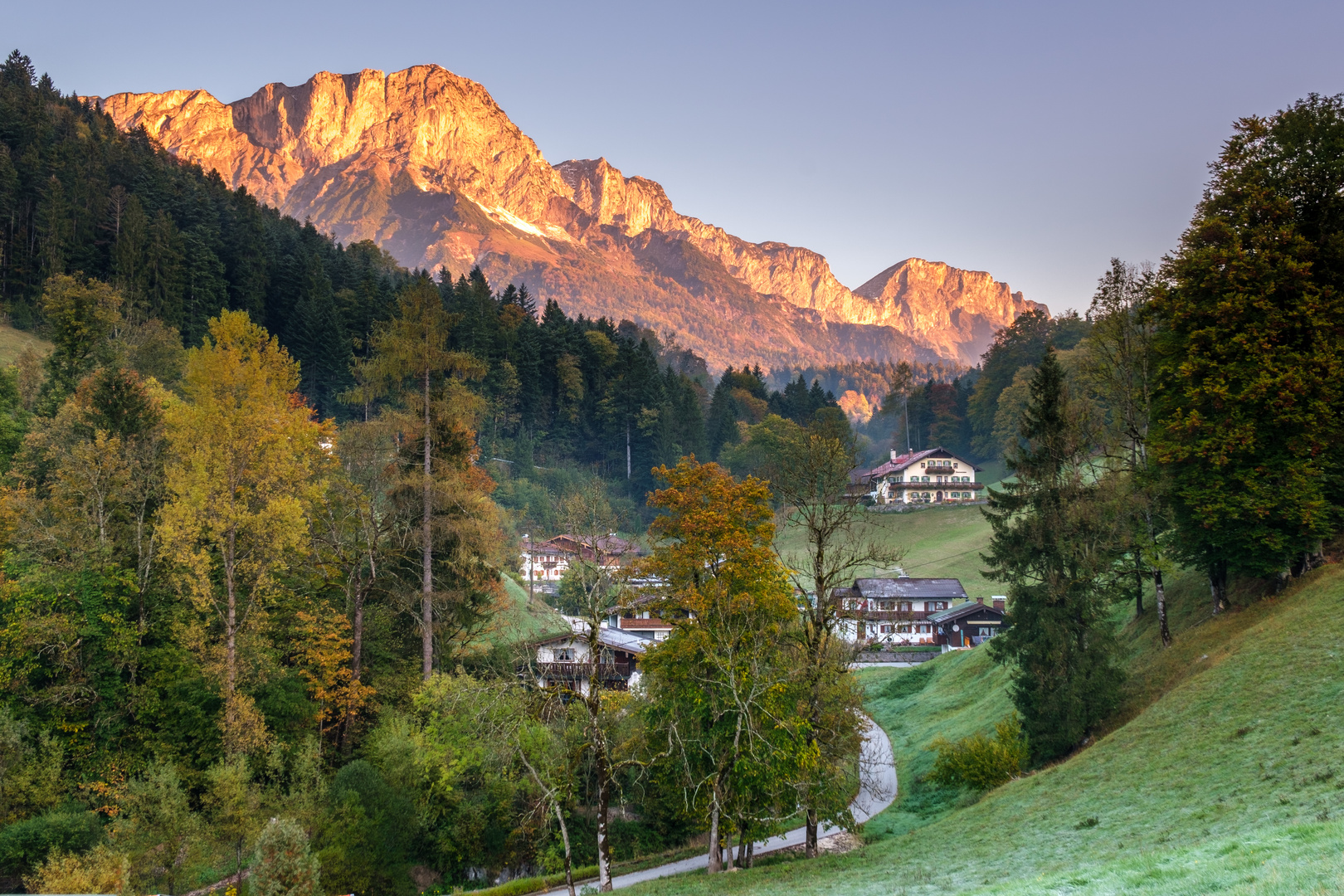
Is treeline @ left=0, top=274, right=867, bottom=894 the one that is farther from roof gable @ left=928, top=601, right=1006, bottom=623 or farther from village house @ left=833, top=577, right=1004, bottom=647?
roof gable @ left=928, top=601, right=1006, bottom=623

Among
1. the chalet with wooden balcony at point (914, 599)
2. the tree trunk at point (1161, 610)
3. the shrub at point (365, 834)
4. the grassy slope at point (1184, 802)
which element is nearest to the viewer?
the grassy slope at point (1184, 802)

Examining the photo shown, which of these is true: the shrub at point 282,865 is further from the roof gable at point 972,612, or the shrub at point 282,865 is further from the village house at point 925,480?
the village house at point 925,480

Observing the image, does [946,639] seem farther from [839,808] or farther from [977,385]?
[977,385]

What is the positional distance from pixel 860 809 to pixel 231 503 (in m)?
27.1

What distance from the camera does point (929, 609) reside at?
64.0 meters

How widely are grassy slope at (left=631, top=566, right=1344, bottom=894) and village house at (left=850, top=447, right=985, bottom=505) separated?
7530 cm

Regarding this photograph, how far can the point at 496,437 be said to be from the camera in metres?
85.9

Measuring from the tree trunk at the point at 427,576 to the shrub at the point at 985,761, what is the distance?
19994mm

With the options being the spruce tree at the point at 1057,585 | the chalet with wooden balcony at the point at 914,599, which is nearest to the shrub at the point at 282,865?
the spruce tree at the point at 1057,585

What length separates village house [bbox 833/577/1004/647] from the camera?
59.3 metres

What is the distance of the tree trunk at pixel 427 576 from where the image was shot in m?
31.5

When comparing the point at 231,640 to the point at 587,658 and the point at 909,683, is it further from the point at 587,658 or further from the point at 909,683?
the point at 909,683

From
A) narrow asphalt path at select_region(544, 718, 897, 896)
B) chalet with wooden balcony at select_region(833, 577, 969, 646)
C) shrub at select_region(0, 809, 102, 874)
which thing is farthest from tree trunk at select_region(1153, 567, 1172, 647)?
shrub at select_region(0, 809, 102, 874)

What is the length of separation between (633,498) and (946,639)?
46192 mm
